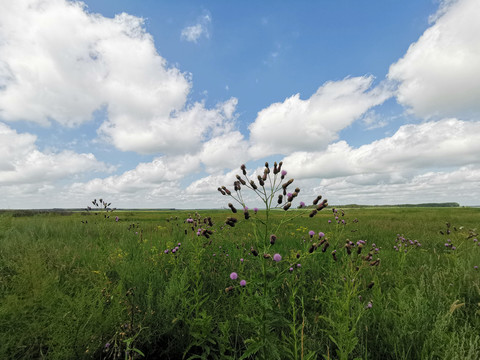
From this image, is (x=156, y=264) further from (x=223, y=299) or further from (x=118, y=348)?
(x=118, y=348)

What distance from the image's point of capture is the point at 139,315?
2684 millimetres

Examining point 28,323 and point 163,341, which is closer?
point 28,323

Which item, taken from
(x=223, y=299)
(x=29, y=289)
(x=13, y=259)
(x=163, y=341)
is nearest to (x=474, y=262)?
(x=223, y=299)

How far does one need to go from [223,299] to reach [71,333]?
172 cm

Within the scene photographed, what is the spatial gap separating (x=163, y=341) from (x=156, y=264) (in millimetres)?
1802

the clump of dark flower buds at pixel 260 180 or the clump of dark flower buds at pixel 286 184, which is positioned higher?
the clump of dark flower buds at pixel 260 180

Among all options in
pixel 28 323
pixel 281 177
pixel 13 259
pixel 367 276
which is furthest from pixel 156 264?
pixel 367 276

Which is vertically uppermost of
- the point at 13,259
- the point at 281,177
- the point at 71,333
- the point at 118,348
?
the point at 281,177

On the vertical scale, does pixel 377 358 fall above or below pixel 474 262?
below

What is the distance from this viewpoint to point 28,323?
238 centimetres

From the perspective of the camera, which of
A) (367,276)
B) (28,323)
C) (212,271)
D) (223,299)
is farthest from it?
(367,276)

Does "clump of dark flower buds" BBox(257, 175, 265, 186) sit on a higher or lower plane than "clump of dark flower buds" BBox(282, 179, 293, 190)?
higher

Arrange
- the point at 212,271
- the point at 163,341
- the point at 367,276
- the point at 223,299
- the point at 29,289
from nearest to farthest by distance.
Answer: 1. the point at 163,341
2. the point at 29,289
3. the point at 223,299
4. the point at 212,271
5. the point at 367,276

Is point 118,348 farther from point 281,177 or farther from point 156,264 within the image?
point 281,177
